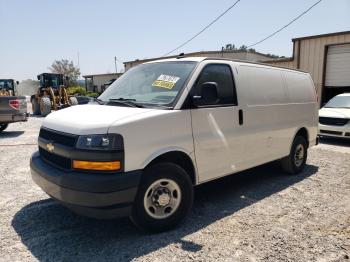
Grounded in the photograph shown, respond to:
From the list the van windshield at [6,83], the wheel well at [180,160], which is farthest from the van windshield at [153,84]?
the van windshield at [6,83]

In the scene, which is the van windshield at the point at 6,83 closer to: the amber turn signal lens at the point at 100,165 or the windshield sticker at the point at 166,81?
the windshield sticker at the point at 166,81

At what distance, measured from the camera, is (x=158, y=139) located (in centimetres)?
348

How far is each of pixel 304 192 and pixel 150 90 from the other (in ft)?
9.97

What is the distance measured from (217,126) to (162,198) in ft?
3.90

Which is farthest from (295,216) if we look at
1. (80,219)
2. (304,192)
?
(80,219)

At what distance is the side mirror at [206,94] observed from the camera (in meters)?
3.74

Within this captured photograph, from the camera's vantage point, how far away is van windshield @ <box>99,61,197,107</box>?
385 cm

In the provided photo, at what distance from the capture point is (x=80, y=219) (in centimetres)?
407

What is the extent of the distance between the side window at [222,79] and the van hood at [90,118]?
3.34 ft

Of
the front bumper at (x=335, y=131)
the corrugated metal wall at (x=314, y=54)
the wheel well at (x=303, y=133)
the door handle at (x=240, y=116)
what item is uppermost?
the corrugated metal wall at (x=314, y=54)

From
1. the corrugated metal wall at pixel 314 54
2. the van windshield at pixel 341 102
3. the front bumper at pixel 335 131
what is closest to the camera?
the front bumper at pixel 335 131

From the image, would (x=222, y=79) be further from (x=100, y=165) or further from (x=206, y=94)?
(x=100, y=165)

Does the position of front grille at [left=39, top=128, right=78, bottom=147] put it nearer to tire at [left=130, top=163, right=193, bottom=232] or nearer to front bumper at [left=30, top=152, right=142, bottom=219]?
front bumper at [left=30, top=152, right=142, bottom=219]

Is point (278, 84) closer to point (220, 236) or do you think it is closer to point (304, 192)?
point (304, 192)
